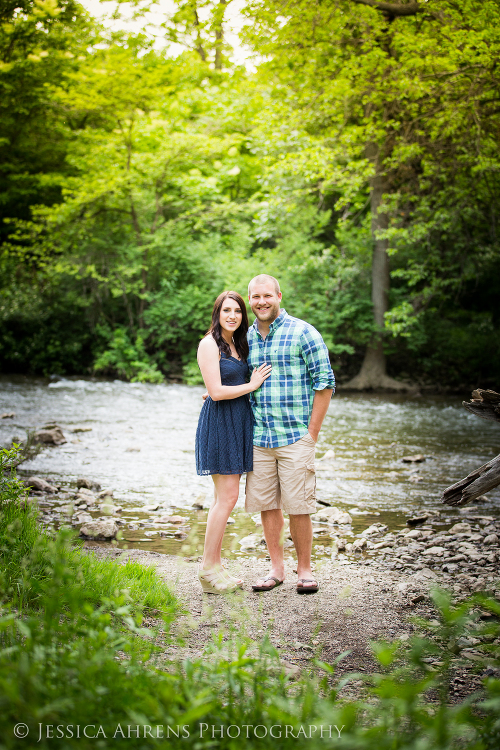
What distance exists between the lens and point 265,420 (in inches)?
162

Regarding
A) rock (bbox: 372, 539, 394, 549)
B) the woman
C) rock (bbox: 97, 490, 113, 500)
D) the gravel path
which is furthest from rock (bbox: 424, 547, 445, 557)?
rock (bbox: 97, 490, 113, 500)

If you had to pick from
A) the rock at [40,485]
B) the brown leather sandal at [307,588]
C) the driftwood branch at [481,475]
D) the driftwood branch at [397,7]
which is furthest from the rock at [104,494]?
the driftwood branch at [397,7]

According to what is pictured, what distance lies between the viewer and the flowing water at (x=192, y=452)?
610 cm

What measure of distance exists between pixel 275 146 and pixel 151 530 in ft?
38.8

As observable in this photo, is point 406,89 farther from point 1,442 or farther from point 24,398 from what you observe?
point 24,398

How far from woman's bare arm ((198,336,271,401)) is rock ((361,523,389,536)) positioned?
7.05 feet

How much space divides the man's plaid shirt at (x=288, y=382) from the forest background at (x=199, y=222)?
10.1m

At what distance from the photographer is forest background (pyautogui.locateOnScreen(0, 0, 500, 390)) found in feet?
48.7

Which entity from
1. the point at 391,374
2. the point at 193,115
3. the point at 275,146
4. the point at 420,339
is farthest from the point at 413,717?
the point at 193,115

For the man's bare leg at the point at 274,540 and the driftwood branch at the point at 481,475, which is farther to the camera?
the man's bare leg at the point at 274,540

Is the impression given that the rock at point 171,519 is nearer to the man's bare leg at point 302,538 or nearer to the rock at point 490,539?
the man's bare leg at point 302,538

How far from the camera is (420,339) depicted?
703 inches

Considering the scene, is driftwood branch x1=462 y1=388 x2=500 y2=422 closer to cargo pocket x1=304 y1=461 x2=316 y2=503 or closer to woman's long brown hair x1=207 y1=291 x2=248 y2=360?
cargo pocket x1=304 y1=461 x2=316 y2=503

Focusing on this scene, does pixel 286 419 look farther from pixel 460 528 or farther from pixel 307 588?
pixel 460 528
